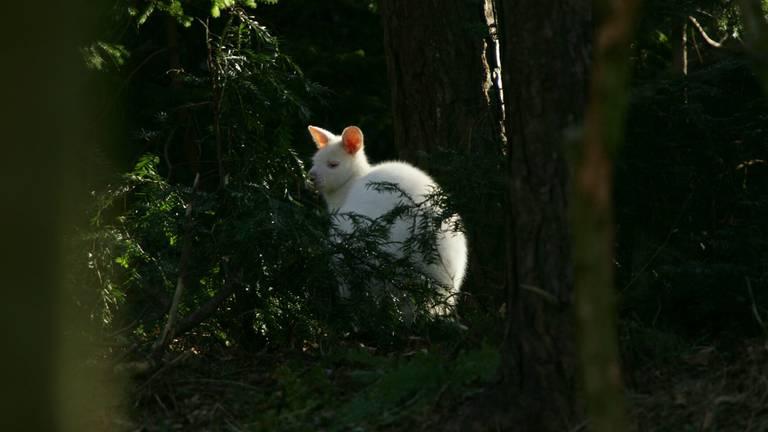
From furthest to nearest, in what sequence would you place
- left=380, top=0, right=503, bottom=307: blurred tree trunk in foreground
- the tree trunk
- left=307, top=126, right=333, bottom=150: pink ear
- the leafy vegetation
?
1. left=307, top=126, right=333, bottom=150: pink ear
2. left=380, top=0, right=503, bottom=307: blurred tree trunk in foreground
3. the leafy vegetation
4. the tree trunk

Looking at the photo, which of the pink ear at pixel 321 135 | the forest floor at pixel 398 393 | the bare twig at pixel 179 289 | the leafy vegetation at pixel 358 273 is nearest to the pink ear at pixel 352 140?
the pink ear at pixel 321 135

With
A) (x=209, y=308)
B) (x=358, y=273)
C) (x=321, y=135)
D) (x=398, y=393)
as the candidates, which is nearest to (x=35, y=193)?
(x=398, y=393)

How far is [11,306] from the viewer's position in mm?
3221

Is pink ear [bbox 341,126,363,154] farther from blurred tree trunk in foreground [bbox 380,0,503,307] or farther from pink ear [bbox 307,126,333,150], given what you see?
blurred tree trunk in foreground [bbox 380,0,503,307]

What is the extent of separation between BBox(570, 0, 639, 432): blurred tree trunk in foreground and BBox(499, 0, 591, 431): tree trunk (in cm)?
148

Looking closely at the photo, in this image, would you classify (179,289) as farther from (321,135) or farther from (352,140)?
(321,135)

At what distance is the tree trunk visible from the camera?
344 centimetres

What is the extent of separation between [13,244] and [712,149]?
12.0 feet

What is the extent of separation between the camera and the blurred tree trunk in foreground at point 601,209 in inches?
69.4

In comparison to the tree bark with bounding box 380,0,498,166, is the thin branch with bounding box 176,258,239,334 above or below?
below

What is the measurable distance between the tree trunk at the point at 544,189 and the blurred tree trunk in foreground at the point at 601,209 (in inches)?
58.3

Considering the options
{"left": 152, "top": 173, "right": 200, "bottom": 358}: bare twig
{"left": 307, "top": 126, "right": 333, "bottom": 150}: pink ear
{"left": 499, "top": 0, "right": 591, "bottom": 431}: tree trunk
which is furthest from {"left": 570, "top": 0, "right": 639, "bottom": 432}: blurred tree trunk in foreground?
{"left": 307, "top": 126, "right": 333, "bottom": 150}: pink ear

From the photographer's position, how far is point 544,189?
11.3 ft

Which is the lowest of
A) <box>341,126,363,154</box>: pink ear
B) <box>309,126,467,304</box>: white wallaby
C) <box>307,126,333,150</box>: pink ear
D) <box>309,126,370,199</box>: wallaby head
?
<box>309,126,467,304</box>: white wallaby
